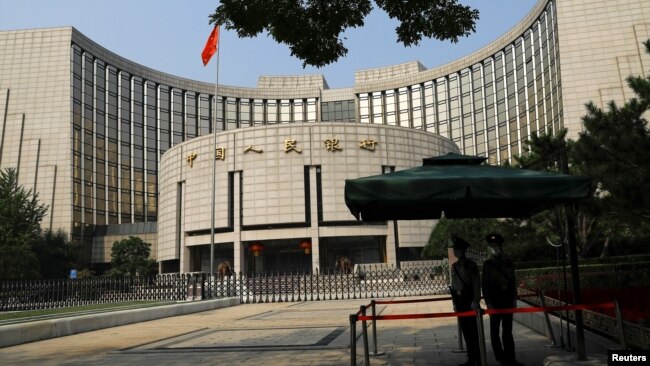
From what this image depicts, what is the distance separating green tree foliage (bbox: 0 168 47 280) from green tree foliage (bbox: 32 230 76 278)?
2.03 meters

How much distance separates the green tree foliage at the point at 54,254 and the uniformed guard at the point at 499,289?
62168mm

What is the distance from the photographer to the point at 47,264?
61.9 m

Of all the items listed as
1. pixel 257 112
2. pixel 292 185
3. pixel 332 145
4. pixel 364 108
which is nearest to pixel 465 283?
pixel 292 185

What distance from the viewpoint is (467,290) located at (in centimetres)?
677

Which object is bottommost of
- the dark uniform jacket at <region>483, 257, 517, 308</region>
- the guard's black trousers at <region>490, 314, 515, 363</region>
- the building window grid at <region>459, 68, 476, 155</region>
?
the guard's black trousers at <region>490, 314, 515, 363</region>

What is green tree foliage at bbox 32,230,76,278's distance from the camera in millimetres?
60906

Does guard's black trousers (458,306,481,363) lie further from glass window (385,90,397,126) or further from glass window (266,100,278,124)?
glass window (266,100,278,124)

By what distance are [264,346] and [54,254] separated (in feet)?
206

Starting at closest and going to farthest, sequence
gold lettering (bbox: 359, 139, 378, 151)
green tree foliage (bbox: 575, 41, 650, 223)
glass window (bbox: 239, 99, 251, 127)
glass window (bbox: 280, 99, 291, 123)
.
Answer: green tree foliage (bbox: 575, 41, 650, 223)
gold lettering (bbox: 359, 139, 378, 151)
glass window (bbox: 239, 99, 251, 127)
glass window (bbox: 280, 99, 291, 123)

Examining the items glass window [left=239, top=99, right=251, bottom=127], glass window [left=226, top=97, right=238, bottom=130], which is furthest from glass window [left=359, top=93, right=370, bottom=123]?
glass window [left=226, top=97, right=238, bottom=130]

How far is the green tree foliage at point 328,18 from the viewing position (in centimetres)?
848

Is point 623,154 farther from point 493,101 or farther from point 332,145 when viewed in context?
point 493,101

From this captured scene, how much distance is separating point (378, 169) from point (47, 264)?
136 feet

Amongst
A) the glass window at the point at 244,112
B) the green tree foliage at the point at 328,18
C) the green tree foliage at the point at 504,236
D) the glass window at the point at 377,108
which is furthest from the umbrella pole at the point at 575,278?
the glass window at the point at 244,112
